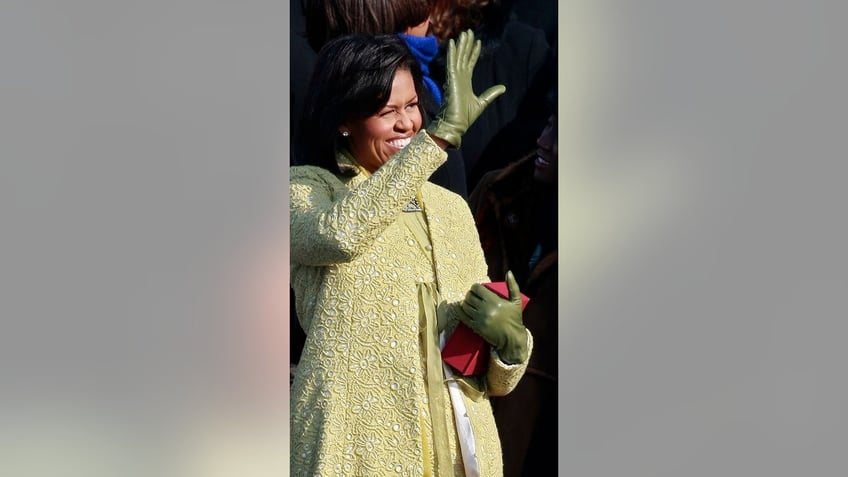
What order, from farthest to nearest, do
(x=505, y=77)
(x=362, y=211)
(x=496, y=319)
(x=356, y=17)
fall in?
(x=505, y=77) < (x=356, y=17) < (x=496, y=319) < (x=362, y=211)

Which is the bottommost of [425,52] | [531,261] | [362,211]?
[531,261]

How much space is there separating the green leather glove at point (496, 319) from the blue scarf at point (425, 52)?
0.42 m

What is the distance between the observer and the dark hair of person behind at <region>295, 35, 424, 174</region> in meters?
2.85

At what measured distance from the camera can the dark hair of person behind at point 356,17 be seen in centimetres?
291

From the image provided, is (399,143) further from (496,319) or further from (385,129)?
(496,319)

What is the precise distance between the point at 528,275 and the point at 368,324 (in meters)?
0.44

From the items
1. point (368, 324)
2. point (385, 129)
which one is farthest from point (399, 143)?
point (368, 324)

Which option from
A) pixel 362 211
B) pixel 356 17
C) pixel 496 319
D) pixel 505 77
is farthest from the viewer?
pixel 505 77

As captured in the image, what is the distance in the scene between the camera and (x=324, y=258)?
2744mm

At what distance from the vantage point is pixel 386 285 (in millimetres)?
2795

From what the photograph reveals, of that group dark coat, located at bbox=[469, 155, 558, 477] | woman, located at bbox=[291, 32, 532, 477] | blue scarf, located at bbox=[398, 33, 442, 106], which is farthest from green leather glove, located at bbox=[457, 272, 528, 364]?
blue scarf, located at bbox=[398, 33, 442, 106]

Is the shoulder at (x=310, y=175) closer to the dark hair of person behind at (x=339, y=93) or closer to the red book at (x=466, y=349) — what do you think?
the dark hair of person behind at (x=339, y=93)

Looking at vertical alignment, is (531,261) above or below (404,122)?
below

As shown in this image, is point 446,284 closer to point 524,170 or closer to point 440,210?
point 440,210
